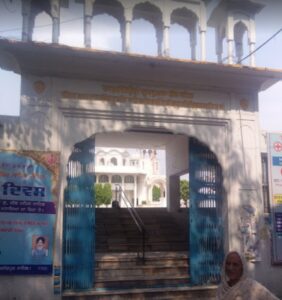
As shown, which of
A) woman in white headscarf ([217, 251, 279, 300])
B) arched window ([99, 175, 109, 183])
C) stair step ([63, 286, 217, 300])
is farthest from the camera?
arched window ([99, 175, 109, 183])

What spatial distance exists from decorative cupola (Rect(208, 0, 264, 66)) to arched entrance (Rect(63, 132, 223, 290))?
2.21 m

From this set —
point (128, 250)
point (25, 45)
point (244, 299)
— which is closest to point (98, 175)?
point (128, 250)

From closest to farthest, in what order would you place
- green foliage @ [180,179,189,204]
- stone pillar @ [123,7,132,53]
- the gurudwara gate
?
the gurudwara gate < stone pillar @ [123,7,132,53] < green foliage @ [180,179,189,204]

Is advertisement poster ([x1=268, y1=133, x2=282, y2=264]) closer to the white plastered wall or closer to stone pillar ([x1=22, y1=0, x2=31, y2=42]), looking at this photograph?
the white plastered wall

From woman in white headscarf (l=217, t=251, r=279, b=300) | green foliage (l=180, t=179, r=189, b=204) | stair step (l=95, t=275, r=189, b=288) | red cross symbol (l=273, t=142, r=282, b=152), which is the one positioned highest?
green foliage (l=180, t=179, r=189, b=204)

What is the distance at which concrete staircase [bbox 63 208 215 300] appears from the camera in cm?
773

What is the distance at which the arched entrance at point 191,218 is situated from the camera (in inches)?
304

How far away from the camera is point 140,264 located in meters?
8.71

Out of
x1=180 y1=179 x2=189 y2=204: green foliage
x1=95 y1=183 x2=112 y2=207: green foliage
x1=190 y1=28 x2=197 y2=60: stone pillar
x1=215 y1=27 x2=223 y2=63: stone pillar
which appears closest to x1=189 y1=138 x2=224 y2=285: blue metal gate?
x1=190 y1=28 x2=197 y2=60: stone pillar

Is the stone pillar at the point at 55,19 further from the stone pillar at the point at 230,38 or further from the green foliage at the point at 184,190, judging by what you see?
the green foliage at the point at 184,190

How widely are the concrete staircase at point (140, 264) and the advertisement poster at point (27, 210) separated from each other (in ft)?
3.04

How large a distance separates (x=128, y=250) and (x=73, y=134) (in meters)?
3.66

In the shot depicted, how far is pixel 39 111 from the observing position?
7660 mm

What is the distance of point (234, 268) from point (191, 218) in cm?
523
